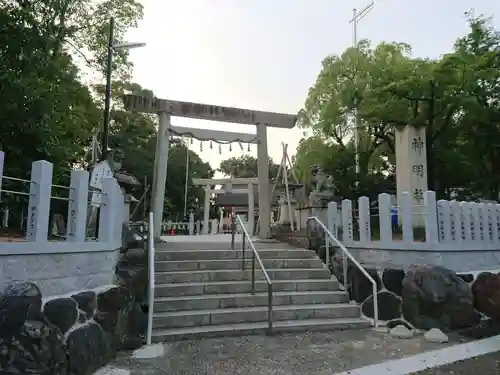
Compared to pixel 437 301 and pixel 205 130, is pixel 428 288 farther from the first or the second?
pixel 205 130

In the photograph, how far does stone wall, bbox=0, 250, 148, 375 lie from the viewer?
3164 mm

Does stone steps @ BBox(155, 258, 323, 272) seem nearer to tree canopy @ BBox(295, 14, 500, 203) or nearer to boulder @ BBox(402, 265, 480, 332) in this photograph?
boulder @ BBox(402, 265, 480, 332)

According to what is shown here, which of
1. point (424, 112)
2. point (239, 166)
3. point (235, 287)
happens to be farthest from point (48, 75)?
point (239, 166)

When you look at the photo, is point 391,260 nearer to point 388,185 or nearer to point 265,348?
point 265,348

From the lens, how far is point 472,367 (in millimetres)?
4395

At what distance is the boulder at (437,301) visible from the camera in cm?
591

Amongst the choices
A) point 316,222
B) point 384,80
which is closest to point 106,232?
point 316,222

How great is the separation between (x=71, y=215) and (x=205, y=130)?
5.53 metres

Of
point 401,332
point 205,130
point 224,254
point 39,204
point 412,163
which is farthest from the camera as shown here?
point 205,130

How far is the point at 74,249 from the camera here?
4.14 meters

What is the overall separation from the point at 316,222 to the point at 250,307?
2.51 meters

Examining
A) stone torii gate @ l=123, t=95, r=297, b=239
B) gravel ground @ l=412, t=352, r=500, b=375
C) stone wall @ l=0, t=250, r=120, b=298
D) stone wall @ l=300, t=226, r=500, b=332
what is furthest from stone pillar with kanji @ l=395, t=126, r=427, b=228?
stone wall @ l=0, t=250, r=120, b=298

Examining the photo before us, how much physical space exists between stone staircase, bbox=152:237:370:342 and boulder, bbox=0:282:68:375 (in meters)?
1.84

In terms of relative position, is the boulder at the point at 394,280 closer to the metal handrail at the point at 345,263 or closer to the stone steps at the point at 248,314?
the metal handrail at the point at 345,263
